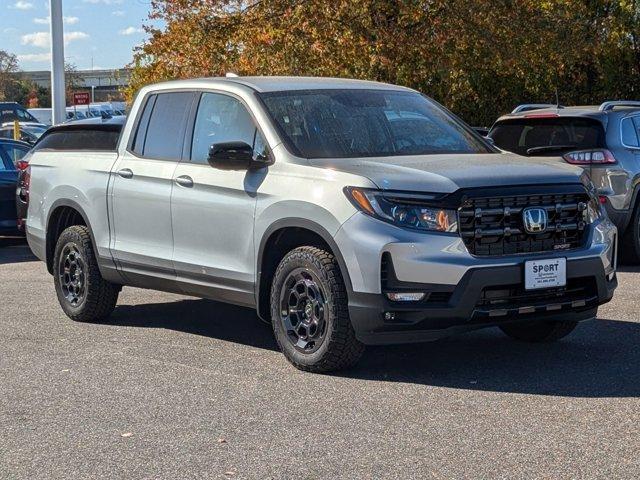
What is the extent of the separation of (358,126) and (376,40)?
14923mm

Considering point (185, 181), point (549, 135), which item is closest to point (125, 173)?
point (185, 181)

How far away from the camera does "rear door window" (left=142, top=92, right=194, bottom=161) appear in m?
8.98

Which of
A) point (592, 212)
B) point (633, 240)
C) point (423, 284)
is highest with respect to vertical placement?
point (592, 212)

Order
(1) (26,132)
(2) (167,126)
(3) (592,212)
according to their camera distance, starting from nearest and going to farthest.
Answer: (3) (592,212) < (2) (167,126) < (1) (26,132)

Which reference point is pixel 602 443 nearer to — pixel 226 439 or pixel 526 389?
pixel 526 389

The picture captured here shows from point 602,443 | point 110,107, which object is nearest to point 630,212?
point 602,443

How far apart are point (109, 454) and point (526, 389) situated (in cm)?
255

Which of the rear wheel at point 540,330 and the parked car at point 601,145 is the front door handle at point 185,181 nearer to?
the rear wheel at point 540,330

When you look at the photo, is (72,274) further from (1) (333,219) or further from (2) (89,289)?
(1) (333,219)

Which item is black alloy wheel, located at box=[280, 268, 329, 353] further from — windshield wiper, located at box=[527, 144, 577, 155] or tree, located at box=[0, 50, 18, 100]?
tree, located at box=[0, 50, 18, 100]

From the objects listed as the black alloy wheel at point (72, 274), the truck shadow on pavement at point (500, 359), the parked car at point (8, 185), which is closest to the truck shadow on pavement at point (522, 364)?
the truck shadow on pavement at point (500, 359)

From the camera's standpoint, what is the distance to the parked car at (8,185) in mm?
16859

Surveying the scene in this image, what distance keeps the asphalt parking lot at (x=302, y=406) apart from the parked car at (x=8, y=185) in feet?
23.8

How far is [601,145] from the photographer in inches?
510
